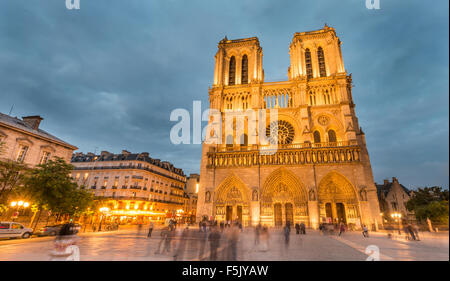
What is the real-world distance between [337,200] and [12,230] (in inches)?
1080

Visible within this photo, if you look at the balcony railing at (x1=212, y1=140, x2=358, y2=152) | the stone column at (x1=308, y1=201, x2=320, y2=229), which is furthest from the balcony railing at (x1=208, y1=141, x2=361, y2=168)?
the stone column at (x1=308, y1=201, x2=320, y2=229)

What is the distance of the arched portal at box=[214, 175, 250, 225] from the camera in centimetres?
2458

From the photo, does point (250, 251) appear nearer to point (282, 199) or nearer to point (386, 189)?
point (282, 199)

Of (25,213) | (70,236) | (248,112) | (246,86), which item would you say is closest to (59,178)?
(25,213)

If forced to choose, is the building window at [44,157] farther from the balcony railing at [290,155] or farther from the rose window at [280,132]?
the rose window at [280,132]

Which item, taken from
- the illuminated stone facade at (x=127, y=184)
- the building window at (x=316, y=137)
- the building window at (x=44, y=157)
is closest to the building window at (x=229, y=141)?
the building window at (x=316, y=137)

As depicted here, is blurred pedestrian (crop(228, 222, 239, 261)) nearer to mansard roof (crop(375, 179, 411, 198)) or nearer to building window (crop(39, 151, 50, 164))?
building window (crop(39, 151, 50, 164))

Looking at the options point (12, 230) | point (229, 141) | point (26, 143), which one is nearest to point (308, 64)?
point (229, 141)

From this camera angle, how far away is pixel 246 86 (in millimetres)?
30703

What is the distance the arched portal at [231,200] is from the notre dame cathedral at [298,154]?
0.11 metres

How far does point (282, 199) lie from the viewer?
24.1 m

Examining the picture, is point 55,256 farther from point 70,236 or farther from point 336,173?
point 336,173

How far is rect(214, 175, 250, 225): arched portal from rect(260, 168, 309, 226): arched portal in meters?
2.11

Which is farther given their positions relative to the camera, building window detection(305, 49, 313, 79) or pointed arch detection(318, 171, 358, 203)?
building window detection(305, 49, 313, 79)
